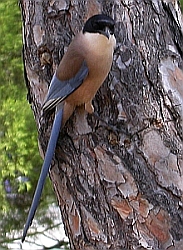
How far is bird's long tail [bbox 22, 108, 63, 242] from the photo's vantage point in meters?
0.94

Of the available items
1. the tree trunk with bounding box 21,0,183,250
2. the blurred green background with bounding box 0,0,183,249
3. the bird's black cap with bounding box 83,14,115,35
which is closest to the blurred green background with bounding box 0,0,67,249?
the blurred green background with bounding box 0,0,183,249

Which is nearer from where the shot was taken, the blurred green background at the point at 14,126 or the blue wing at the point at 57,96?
the blue wing at the point at 57,96

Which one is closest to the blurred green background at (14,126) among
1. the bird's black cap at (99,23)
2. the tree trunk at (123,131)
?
the tree trunk at (123,131)

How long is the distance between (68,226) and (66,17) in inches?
19.0

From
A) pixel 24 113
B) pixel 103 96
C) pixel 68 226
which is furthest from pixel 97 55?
pixel 24 113

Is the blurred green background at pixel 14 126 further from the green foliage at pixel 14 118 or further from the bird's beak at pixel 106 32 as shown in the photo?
the bird's beak at pixel 106 32

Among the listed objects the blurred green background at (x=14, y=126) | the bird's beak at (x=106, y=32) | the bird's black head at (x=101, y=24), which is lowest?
the blurred green background at (x=14, y=126)

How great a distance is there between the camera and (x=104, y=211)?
0.97 metres

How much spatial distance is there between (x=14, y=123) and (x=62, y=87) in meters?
0.76

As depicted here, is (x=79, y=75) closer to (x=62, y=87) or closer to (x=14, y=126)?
(x=62, y=87)

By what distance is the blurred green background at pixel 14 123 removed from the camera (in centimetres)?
172

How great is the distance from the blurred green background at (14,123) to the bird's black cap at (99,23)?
2.60ft

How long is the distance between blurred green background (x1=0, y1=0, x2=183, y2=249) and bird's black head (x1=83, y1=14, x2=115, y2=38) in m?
0.80

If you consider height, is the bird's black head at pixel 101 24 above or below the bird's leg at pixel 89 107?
above
